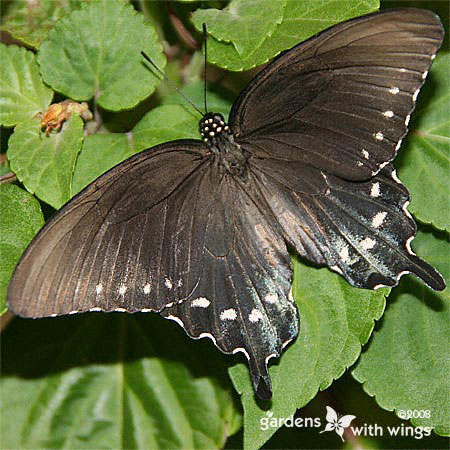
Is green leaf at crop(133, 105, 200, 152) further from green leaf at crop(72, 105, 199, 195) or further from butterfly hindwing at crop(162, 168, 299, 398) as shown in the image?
butterfly hindwing at crop(162, 168, 299, 398)

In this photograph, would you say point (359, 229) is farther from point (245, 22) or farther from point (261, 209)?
point (245, 22)

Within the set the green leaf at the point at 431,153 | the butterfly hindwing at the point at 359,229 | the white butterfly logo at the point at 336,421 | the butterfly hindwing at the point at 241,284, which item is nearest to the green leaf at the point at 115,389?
the white butterfly logo at the point at 336,421

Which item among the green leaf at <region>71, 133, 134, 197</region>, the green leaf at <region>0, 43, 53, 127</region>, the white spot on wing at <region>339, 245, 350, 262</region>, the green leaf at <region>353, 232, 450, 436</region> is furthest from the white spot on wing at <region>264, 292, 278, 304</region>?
the green leaf at <region>0, 43, 53, 127</region>

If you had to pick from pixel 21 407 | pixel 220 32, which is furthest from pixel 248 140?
pixel 21 407

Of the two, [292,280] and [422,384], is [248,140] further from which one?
[422,384]

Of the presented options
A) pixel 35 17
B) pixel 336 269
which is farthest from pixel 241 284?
pixel 35 17
